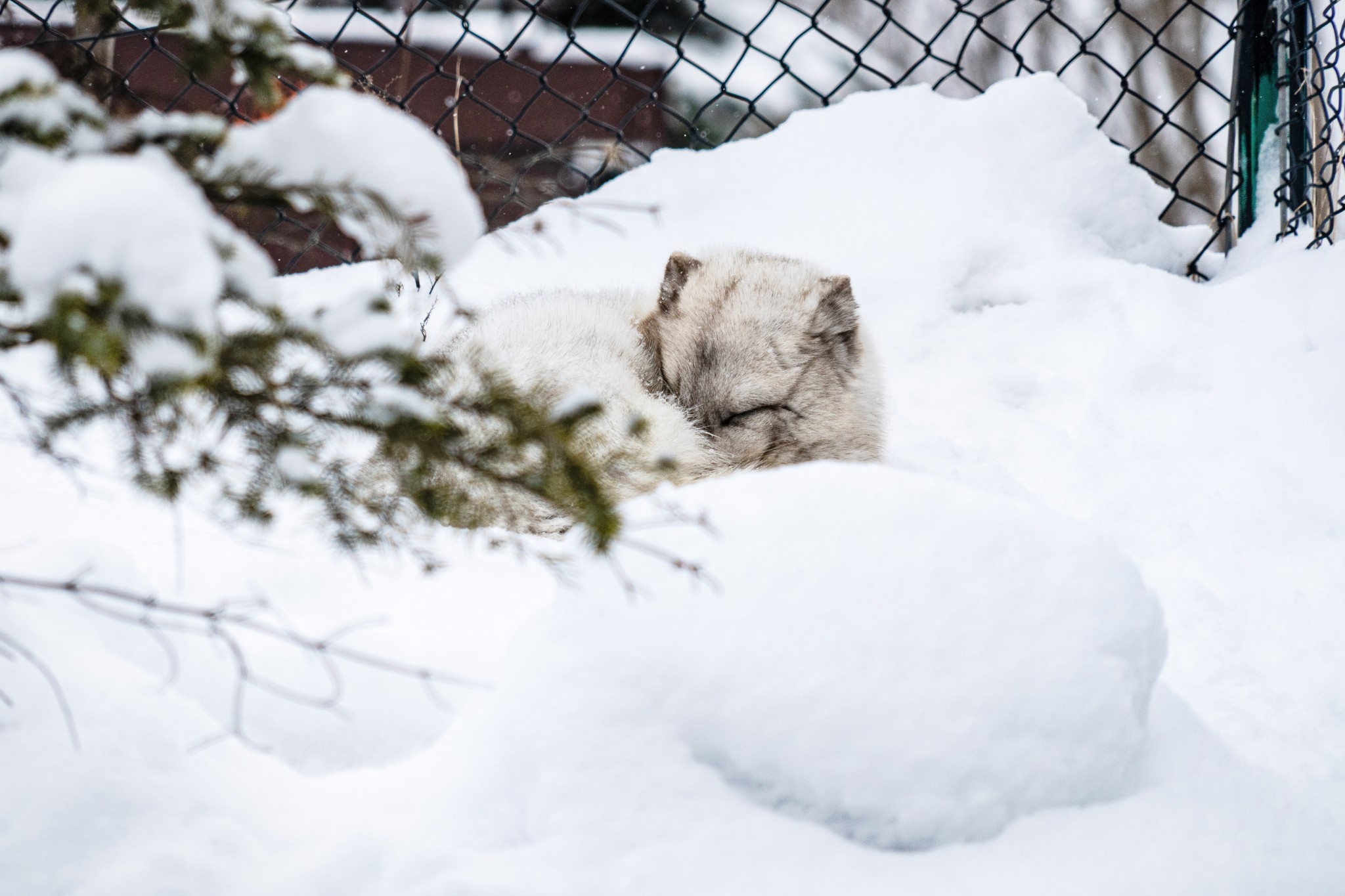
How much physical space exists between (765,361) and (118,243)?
1.87m

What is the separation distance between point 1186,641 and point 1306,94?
2.40 metres

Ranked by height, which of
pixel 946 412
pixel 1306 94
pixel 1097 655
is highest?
pixel 1306 94

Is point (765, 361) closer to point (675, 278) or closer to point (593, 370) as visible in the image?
point (675, 278)

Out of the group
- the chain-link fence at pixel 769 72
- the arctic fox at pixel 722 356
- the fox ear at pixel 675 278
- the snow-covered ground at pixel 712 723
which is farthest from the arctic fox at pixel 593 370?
the chain-link fence at pixel 769 72

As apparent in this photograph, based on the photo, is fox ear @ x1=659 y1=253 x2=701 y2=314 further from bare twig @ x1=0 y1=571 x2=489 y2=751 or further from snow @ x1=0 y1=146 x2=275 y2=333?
snow @ x1=0 y1=146 x2=275 y2=333


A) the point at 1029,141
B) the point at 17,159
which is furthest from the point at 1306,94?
the point at 17,159

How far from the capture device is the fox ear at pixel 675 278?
2.67 meters

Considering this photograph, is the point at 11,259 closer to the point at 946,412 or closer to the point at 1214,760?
the point at 1214,760

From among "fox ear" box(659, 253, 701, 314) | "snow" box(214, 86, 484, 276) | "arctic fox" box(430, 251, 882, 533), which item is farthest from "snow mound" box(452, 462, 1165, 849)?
"fox ear" box(659, 253, 701, 314)

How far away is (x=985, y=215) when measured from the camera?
3.47 meters

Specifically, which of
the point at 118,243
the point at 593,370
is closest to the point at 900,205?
the point at 593,370

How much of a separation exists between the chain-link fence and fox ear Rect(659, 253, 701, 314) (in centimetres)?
83

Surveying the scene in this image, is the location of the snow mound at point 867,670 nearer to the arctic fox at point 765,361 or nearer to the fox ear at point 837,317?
the arctic fox at point 765,361

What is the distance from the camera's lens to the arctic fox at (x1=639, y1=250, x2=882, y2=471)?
2.46 meters
